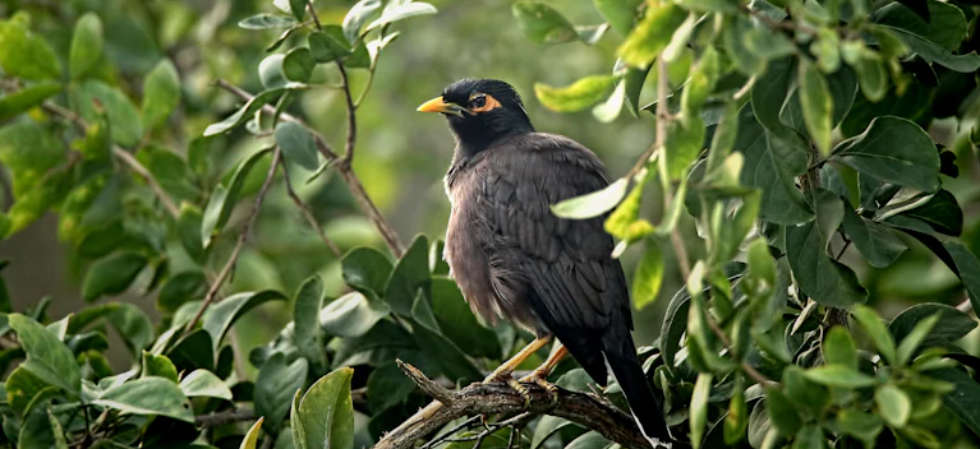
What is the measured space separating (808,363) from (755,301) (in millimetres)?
871

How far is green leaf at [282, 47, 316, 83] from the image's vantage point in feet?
9.62

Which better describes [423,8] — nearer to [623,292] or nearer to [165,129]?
[623,292]

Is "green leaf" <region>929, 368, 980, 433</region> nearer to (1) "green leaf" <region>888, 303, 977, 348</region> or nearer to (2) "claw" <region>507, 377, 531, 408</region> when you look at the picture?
(1) "green leaf" <region>888, 303, 977, 348</region>

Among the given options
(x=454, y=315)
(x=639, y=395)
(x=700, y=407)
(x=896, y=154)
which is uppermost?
(x=700, y=407)

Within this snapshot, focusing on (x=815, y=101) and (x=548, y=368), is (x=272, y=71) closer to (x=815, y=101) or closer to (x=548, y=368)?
(x=548, y=368)

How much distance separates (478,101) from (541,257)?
1.00 meters

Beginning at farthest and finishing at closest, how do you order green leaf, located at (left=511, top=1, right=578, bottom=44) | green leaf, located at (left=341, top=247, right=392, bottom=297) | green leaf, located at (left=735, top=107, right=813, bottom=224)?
green leaf, located at (left=341, top=247, right=392, bottom=297) < green leaf, located at (left=735, top=107, right=813, bottom=224) < green leaf, located at (left=511, top=1, right=578, bottom=44)

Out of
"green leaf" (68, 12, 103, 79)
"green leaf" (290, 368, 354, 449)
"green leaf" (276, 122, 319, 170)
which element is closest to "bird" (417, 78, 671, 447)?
"green leaf" (276, 122, 319, 170)

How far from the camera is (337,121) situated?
6.88 meters

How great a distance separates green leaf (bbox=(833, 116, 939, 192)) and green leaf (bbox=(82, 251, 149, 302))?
8.23 feet

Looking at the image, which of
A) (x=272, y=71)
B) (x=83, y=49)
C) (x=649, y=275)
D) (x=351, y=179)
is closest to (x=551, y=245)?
(x=351, y=179)

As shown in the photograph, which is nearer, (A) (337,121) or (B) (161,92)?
(B) (161,92)

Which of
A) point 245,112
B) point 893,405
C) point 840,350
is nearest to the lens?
point 893,405

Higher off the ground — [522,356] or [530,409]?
[530,409]
